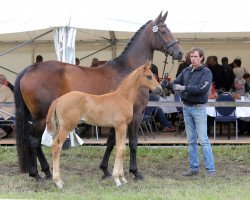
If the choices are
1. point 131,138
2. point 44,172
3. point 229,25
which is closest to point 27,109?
point 44,172

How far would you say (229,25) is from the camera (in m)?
10.6

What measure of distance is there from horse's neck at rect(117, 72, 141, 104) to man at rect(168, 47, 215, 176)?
773 mm

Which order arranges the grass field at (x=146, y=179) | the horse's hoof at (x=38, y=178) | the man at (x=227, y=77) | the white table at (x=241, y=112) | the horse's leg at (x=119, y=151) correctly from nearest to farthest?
the grass field at (x=146, y=179) < the horse's leg at (x=119, y=151) < the horse's hoof at (x=38, y=178) < the white table at (x=241, y=112) < the man at (x=227, y=77)

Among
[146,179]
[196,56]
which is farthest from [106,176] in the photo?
[196,56]

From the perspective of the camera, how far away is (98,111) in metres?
7.39

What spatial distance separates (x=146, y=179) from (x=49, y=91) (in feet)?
6.05

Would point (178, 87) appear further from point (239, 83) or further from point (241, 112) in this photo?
Result: point (239, 83)

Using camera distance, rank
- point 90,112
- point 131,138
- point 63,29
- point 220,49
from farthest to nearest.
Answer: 1. point 220,49
2. point 63,29
3. point 131,138
4. point 90,112

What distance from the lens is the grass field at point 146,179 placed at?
22.8ft

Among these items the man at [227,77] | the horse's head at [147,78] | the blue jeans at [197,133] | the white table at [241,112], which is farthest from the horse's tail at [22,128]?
the man at [227,77]

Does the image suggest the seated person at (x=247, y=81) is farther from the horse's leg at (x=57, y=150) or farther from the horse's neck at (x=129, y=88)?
the horse's leg at (x=57, y=150)

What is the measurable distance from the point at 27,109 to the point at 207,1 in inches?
173

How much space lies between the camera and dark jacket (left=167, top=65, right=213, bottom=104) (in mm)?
8141

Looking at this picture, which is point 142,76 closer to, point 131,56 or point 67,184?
point 131,56
